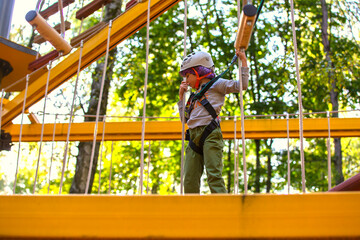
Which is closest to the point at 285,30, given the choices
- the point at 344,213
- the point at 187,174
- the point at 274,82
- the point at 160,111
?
the point at 274,82

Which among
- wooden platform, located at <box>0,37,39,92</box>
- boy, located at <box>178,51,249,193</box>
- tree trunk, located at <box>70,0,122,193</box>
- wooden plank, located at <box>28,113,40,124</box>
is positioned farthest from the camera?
tree trunk, located at <box>70,0,122,193</box>

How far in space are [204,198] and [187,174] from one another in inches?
67.7

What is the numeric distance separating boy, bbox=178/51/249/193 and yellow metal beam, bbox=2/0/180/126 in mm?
756

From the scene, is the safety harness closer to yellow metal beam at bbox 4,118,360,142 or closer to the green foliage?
yellow metal beam at bbox 4,118,360,142

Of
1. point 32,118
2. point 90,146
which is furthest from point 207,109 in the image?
point 90,146

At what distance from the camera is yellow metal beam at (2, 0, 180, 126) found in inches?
153

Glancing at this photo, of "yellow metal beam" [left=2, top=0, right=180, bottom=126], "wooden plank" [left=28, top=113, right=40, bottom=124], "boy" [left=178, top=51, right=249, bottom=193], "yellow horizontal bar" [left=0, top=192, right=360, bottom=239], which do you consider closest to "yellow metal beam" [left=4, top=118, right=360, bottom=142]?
"wooden plank" [left=28, top=113, right=40, bottom=124]

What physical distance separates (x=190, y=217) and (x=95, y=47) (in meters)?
2.94

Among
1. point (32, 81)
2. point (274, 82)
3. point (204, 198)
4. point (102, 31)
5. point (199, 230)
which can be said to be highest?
point (274, 82)

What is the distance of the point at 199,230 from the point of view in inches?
59.1

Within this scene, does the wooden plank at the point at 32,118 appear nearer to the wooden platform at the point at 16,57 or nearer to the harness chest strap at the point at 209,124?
the wooden platform at the point at 16,57

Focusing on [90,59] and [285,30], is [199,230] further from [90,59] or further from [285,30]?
[285,30]

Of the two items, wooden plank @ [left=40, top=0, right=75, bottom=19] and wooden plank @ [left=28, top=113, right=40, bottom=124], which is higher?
wooden plank @ [left=40, top=0, right=75, bottom=19]

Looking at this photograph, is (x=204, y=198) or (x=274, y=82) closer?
(x=204, y=198)
